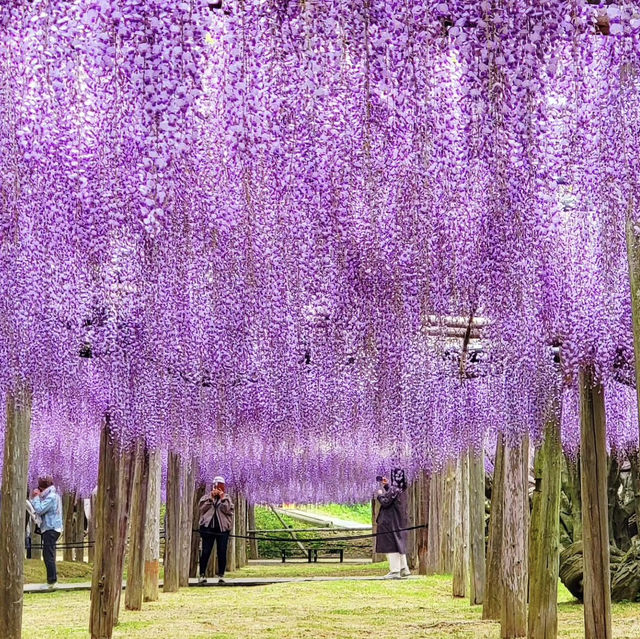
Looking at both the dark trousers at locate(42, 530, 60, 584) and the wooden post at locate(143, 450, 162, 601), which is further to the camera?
the dark trousers at locate(42, 530, 60, 584)

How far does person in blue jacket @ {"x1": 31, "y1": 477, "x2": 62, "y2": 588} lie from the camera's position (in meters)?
12.9

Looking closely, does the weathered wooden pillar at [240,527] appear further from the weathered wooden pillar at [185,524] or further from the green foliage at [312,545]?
the weathered wooden pillar at [185,524]

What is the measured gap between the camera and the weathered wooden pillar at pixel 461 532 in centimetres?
1106

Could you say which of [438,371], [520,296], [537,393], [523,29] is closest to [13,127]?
[523,29]

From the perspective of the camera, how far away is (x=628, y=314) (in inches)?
283

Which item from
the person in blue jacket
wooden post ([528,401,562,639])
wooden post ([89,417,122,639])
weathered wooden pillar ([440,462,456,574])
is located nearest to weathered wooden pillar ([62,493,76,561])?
the person in blue jacket

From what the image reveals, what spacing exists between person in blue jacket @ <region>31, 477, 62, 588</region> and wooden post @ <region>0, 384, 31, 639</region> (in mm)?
6706

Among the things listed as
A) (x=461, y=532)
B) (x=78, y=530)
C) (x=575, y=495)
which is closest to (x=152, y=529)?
(x=461, y=532)

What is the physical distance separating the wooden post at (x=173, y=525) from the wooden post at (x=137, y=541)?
8.09ft

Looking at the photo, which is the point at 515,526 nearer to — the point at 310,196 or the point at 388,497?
the point at 310,196

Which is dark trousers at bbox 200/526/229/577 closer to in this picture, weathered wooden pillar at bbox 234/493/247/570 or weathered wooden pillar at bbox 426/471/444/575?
weathered wooden pillar at bbox 426/471/444/575

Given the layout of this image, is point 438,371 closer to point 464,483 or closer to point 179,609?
point 464,483

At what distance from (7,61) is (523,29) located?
192 cm

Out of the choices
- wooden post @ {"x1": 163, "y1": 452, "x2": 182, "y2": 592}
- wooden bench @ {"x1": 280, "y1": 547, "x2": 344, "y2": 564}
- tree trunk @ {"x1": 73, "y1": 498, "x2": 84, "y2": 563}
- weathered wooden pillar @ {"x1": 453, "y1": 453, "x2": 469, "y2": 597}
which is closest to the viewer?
weathered wooden pillar @ {"x1": 453, "y1": 453, "x2": 469, "y2": 597}
